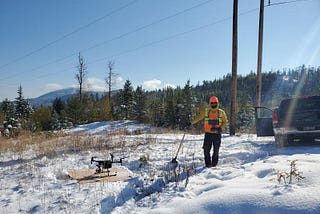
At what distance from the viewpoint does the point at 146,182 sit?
4465 millimetres

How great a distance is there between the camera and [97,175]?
5.14 meters

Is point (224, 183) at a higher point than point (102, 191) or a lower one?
higher

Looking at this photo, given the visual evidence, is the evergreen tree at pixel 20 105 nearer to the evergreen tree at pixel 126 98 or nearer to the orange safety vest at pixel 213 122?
the evergreen tree at pixel 126 98

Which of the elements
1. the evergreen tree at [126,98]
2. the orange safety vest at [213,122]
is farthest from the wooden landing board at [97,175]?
the evergreen tree at [126,98]

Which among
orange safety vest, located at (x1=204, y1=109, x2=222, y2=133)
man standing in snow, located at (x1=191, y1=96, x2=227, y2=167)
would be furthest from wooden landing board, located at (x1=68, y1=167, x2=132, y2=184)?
orange safety vest, located at (x1=204, y1=109, x2=222, y2=133)

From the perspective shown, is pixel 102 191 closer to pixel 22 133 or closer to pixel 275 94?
pixel 22 133

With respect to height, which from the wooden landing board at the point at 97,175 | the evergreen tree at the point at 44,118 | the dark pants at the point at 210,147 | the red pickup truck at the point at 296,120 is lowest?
the evergreen tree at the point at 44,118

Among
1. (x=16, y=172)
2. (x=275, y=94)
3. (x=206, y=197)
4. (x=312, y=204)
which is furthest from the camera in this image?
(x=275, y=94)

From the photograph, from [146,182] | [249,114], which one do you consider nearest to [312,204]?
[146,182]

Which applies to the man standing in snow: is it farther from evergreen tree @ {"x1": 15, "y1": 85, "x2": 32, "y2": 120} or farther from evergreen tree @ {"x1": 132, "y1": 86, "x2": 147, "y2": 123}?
evergreen tree @ {"x1": 15, "y1": 85, "x2": 32, "y2": 120}

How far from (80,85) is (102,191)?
40421 millimetres

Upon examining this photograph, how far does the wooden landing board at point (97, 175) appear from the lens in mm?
4820

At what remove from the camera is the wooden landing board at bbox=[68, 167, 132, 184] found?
15.8ft

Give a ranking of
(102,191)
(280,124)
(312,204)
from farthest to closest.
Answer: (280,124) → (102,191) → (312,204)
